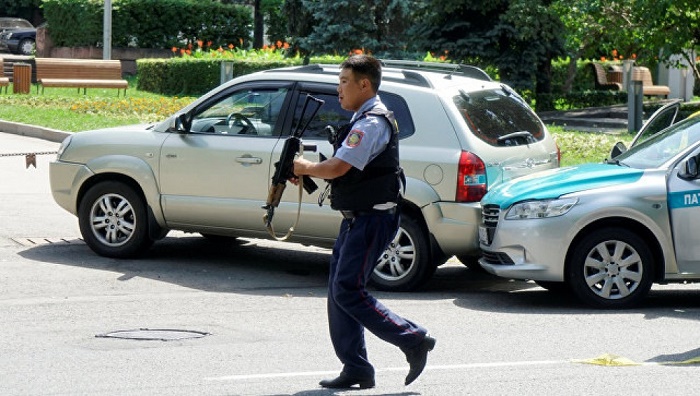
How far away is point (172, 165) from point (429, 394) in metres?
4.75

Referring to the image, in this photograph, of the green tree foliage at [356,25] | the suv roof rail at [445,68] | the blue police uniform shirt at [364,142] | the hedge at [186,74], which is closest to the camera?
the blue police uniform shirt at [364,142]

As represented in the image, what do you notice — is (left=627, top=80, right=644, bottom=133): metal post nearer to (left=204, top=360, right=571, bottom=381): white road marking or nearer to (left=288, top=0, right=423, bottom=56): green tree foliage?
(left=288, top=0, right=423, bottom=56): green tree foliage

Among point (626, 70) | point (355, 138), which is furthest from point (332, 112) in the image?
point (626, 70)

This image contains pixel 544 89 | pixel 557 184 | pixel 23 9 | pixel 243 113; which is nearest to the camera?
pixel 557 184

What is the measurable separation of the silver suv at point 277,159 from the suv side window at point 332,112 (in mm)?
11

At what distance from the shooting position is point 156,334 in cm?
810

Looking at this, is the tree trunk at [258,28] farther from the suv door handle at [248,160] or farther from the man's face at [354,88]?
the man's face at [354,88]

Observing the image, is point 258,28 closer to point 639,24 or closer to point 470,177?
point 639,24

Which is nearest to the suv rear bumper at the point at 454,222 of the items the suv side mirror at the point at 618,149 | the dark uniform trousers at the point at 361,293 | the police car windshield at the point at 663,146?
the police car windshield at the point at 663,146

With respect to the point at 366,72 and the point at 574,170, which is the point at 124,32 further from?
the point at 366,72

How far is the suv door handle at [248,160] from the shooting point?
33.8ft

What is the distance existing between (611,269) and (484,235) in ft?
3.21

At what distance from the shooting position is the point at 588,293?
923cm

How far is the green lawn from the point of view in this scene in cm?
1877
